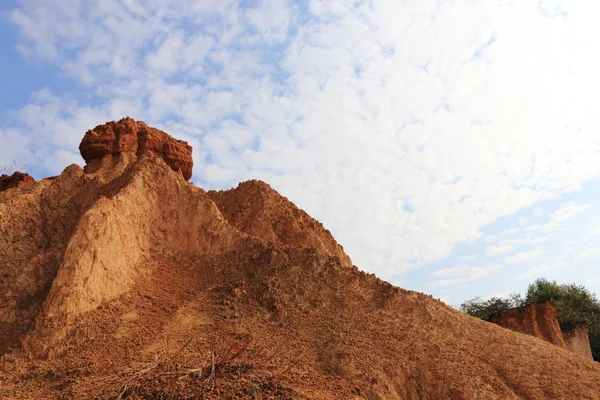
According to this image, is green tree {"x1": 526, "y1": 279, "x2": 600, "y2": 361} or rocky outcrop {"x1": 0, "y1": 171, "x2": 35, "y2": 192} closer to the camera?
rocky outcrop {"x1": 0, "y1": 171, "x2": 35, "y2": 192}

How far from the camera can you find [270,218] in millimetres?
21531

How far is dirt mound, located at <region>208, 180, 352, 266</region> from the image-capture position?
68.7 feet

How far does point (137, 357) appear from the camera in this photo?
33.8ft

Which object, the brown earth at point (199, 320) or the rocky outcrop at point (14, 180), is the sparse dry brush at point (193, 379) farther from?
the rocky outcrop at point (14, 180)

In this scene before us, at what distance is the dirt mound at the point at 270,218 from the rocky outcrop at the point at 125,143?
299 centimetres

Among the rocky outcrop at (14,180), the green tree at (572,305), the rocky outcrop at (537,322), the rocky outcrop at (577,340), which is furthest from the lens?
the green tree at (572,305)

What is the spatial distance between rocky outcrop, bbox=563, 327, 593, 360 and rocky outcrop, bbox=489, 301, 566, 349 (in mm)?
3202

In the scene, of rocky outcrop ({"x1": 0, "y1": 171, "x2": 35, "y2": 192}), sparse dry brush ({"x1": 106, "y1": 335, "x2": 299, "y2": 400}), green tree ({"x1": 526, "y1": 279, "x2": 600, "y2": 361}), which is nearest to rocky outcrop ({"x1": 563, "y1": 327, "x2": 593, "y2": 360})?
green tree ({"x1": 526, "y1": 279, "x2": 600, "y2": 361})

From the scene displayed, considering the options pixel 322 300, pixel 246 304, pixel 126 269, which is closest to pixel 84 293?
pixel 126 269

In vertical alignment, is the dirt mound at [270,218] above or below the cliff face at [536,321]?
above

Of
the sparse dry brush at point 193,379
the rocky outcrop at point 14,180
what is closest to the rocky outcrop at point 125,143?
the rocky outcrop at point 14,180

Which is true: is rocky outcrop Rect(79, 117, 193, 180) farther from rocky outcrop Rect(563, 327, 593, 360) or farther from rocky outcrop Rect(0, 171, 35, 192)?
rocky outcrop Rect(563, 327, 593, 360)

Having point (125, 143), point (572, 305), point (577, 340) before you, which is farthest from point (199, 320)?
point (572, 305)

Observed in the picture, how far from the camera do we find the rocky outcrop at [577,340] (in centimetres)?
2820
